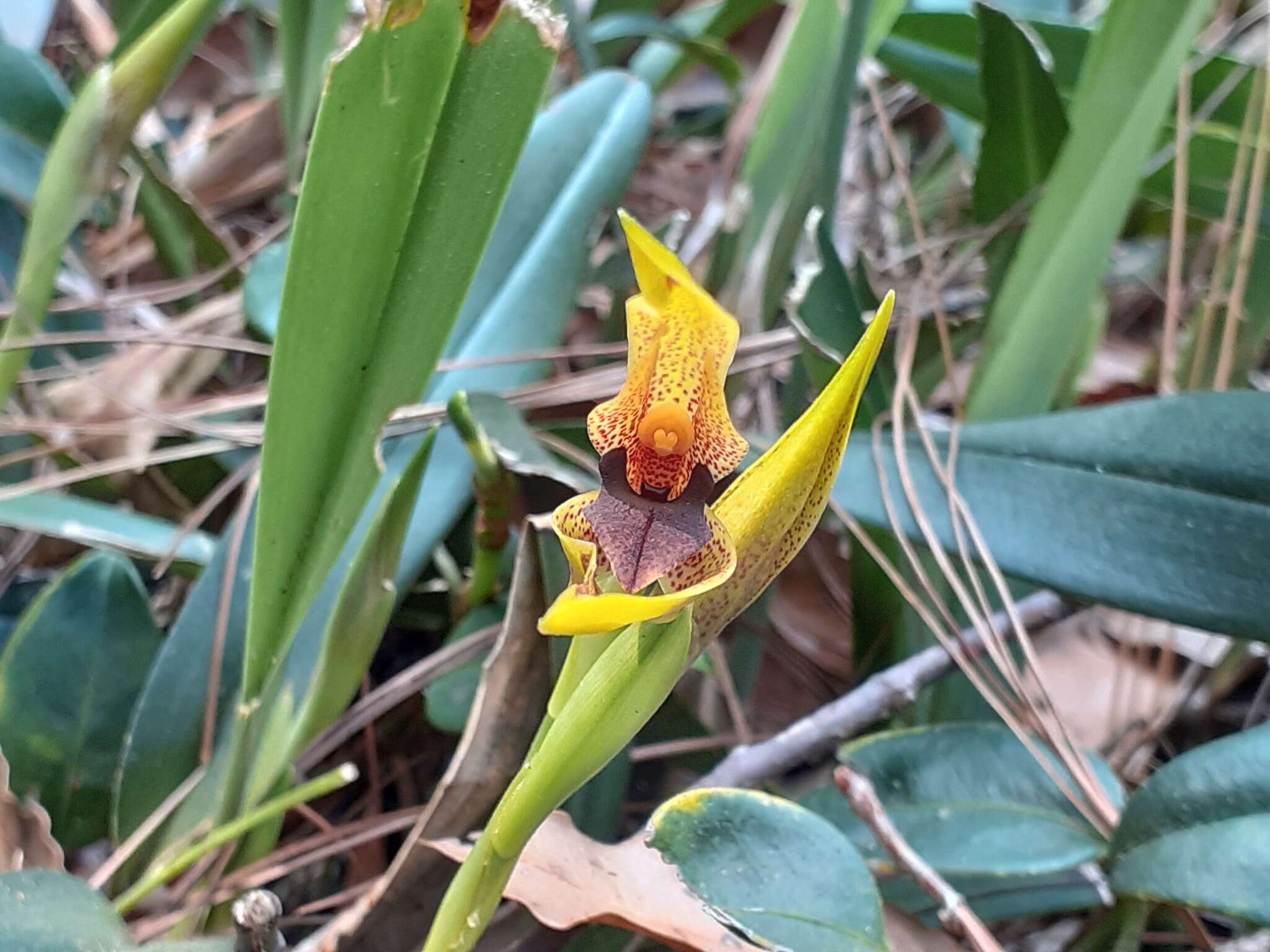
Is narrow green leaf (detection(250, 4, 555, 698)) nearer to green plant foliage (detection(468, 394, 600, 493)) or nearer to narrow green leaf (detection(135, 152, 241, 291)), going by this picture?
green plant foliage (detection(468, 394, 600, 493))

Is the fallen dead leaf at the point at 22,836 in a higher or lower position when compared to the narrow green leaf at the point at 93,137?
lower

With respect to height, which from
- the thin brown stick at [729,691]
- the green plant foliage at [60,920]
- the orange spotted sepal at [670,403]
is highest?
the orange spotted sepal at [670,403]

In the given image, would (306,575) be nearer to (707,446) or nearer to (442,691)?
(442,691)

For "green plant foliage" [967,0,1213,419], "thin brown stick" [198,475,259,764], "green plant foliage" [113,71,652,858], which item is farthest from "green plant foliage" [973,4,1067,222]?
"thin brown stick" [198,475,259,764]

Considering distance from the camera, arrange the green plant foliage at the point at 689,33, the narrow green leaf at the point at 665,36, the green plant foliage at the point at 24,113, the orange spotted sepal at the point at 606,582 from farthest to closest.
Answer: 1. the green plant foliage at the point at 689,33
2. the narrow green leaf at the point at 665,36
3. the green plant foliage at the point at 24,113
4. the orange spotted sepal at the point at 606,582

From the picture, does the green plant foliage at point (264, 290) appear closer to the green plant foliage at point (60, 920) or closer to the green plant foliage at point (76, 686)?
the green plant foliage at point (76, 686)

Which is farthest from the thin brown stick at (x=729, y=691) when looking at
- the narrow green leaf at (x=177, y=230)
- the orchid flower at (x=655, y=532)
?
the narrow green leaf at (x=177, y=230)
